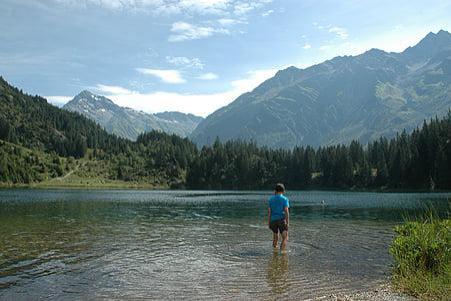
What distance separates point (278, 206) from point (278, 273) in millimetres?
6434

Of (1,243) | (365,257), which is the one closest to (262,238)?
(365,257)

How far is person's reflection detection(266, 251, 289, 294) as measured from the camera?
17969 mm

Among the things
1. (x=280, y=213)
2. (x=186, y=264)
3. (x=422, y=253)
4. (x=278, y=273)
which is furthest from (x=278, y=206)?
(x=422, y=253)

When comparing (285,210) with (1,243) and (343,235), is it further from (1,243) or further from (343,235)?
(1,243)

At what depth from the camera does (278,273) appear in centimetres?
2047

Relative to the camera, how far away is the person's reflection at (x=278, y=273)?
18.0 m

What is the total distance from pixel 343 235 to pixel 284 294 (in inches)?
795

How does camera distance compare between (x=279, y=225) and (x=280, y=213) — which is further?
(x=279, y=225)

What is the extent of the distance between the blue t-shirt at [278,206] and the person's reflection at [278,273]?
7.29ft

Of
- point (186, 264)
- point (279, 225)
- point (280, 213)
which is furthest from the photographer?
point (279, 225)

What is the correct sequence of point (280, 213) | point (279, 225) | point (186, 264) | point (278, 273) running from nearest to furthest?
point (278, 273) < point (186, 264) < point (280, 213) < point (279, 225)

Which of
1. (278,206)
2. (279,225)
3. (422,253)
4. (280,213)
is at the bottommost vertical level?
(422,253)

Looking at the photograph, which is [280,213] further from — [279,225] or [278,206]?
[279,225]

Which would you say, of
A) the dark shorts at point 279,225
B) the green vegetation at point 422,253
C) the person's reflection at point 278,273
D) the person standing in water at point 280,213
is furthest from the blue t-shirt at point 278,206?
the green vegetation at point 422,253
